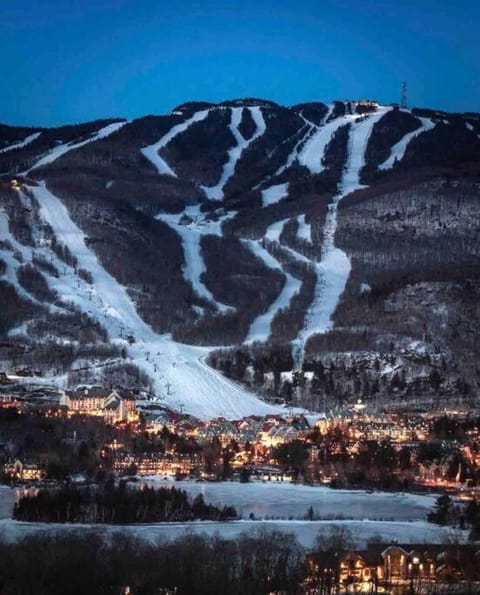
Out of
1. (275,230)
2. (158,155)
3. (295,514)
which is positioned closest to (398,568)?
(295,514)

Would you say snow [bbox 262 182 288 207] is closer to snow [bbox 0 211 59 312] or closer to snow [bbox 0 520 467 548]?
snow [bbox 0 211 59 312]

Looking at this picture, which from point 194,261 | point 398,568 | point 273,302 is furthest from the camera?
point 194,261

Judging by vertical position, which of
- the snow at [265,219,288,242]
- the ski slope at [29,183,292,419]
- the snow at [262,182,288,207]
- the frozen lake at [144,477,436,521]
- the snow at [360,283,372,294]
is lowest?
the frozen lake at [144,477,436,521]

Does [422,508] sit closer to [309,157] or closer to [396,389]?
[396,389]

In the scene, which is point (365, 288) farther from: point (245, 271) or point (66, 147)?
point (66, 147)

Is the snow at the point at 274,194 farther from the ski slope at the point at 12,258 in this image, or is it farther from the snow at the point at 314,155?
the ski slope at the point at 12,258

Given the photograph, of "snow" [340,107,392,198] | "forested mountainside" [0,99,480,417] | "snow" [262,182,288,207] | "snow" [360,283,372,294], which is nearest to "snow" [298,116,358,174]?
"forested mountainside" [0,99,480,417]
